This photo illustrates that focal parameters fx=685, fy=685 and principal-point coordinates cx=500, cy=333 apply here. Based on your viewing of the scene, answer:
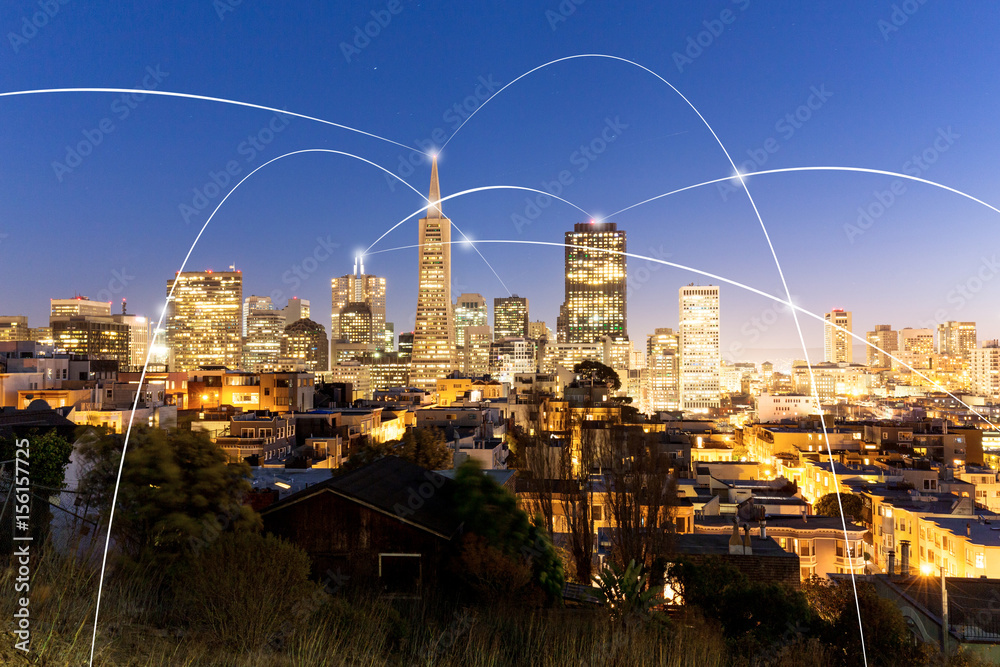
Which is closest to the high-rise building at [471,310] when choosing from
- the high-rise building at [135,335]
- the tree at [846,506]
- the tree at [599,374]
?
the high-rise building at [135,335]

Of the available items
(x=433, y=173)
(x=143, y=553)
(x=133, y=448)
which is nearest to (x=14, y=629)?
(x=143, y=553)

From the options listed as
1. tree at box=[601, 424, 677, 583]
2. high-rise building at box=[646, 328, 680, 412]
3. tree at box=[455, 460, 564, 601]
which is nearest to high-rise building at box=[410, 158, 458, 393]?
high-rise building at box=[646, 328, 680, 412]

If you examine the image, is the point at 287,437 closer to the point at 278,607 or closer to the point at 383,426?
the point at 383,426

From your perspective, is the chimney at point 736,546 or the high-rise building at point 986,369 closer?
the chimney at point 736,546

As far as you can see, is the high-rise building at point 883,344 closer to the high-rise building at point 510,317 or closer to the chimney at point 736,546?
the high-rise building at point 510,317

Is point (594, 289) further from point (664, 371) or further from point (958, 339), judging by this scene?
point (958, 339)
